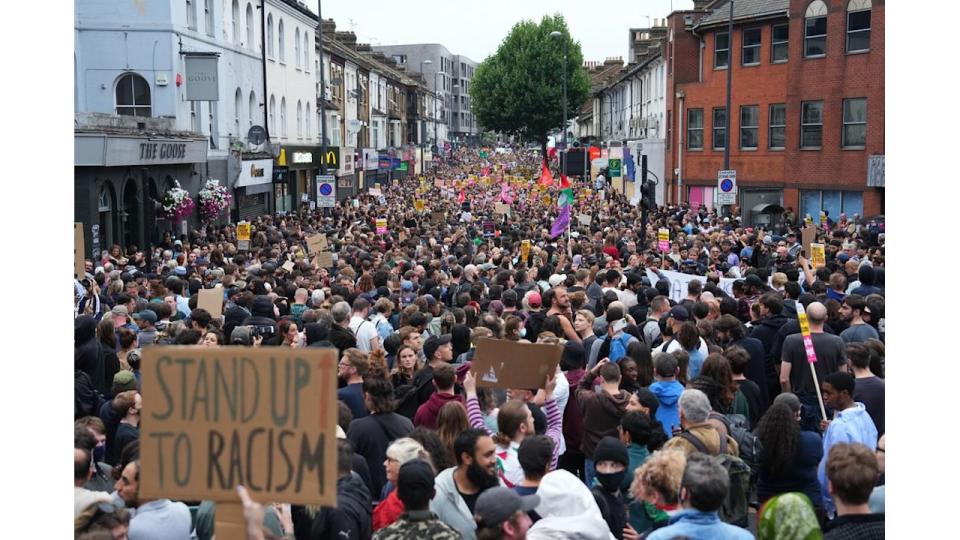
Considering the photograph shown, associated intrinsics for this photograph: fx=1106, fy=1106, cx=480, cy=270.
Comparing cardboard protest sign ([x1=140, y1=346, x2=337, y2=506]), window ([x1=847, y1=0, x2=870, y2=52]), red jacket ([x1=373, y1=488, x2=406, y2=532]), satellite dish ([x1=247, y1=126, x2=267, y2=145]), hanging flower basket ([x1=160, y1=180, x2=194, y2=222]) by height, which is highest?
window ([x1=847, y1=0, x2=870, y2=52])

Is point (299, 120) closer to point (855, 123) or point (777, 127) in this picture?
point (777, 127)

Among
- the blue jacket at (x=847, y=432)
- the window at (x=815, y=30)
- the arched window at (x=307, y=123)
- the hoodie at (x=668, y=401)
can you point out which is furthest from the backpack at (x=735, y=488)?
the arched window at (x=307, y=123)

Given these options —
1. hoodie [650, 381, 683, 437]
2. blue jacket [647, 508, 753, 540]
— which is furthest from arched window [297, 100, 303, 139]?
blue jacket [647, 508, 753, 540]

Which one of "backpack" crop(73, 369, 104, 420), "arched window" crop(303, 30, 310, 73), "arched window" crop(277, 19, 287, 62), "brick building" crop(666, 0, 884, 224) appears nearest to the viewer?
"backpack" crop(73, 369, 104, 420)

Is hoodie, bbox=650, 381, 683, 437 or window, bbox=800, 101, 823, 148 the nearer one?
hoodie, bbox=650, 381, 683, 437

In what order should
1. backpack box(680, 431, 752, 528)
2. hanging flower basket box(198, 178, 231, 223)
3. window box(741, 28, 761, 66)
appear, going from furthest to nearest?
window box(741, 28, 761, 66), hanging flower basket box(198, 178, 231, 223), backpack box(680, 431, 752, 528)

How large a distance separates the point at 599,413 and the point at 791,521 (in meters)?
A: 2.86

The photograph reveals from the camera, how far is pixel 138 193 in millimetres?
28359

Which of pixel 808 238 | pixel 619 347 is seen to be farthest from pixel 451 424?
pixel 808 238

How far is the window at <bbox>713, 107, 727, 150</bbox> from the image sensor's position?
40781 mm

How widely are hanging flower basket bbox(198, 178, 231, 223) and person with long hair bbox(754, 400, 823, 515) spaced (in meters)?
27.7

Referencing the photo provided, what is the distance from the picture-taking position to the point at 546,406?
781 cm

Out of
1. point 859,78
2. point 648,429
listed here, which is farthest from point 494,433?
point 859,78

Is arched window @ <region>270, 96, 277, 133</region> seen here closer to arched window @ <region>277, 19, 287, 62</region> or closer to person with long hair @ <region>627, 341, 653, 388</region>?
arched window @ <region>277, 19, 287, 62</region>
